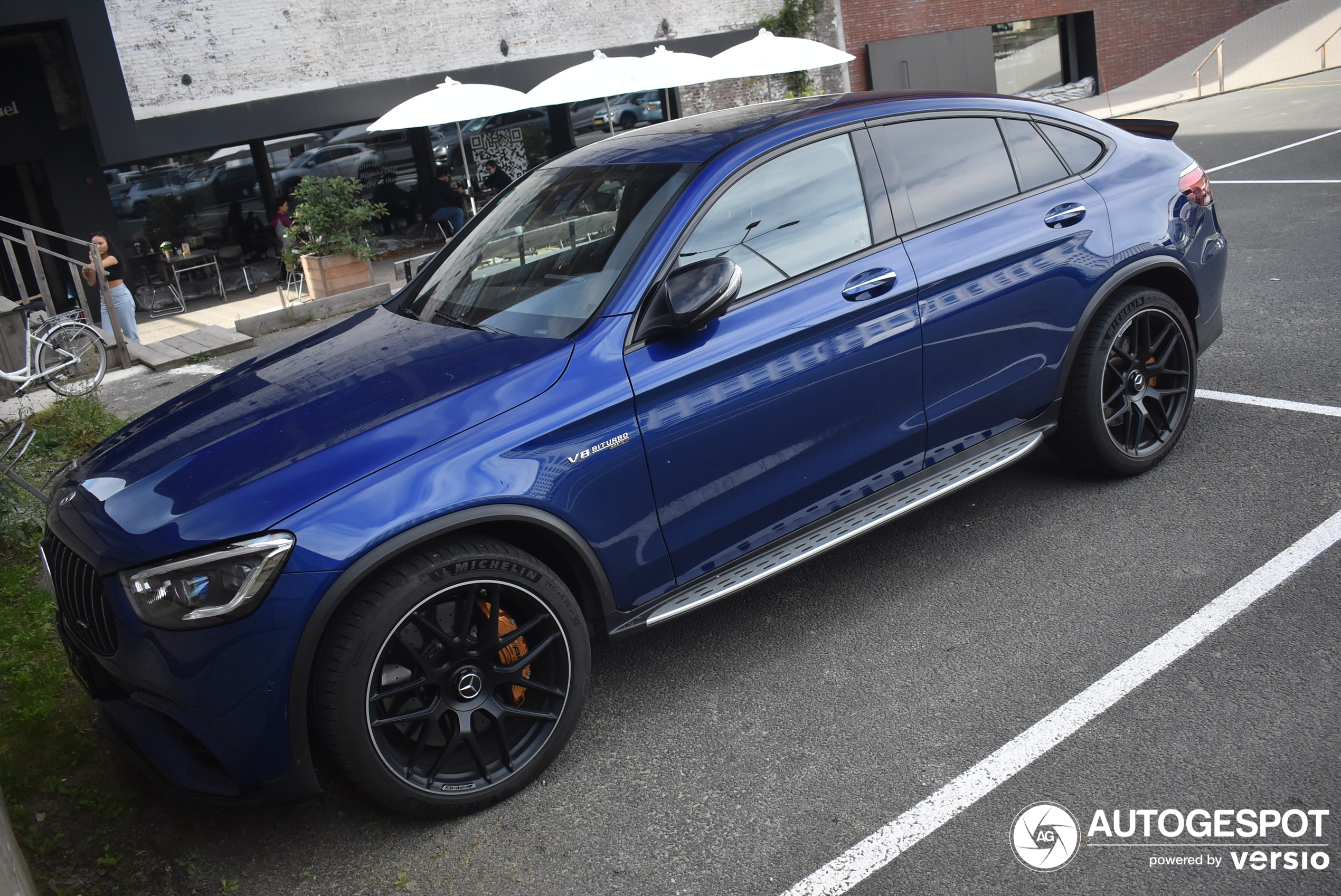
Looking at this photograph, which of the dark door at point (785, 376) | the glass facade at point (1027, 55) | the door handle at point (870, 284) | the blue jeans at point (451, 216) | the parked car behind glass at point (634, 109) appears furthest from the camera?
the glass facade at point (1027, 55)

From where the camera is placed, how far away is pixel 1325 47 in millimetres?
26594

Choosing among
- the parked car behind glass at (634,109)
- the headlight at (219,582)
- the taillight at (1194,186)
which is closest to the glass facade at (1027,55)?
the parked car behind glass at (634,109)

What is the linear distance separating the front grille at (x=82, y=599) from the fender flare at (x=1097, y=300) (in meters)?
3.55

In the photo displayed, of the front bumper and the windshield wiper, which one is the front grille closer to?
the front bumper

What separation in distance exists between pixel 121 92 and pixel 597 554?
14716 millimetres

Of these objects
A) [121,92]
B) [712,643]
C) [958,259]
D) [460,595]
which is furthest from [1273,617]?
[121,92]

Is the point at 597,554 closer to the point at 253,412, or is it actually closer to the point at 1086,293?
the point at 253,412

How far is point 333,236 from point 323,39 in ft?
16.5

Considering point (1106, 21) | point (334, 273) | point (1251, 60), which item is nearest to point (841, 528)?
point (334, 273)

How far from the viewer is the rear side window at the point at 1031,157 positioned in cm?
428

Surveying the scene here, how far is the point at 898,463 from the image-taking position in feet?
12.7

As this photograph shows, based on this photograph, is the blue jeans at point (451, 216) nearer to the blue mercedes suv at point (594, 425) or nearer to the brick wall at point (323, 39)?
the brick wall at point (323, 39)

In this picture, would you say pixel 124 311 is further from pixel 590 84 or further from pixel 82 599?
pixel 82 599

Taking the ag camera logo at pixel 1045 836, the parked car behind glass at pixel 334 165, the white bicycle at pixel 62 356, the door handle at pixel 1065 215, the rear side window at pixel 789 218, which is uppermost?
the parked car behind glass at pixel 334 165
